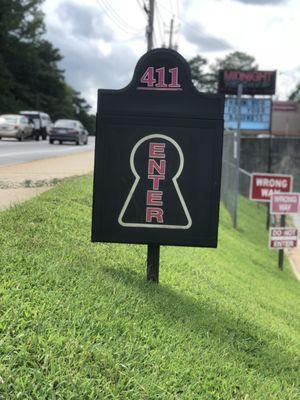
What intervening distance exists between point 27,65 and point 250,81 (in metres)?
56.5

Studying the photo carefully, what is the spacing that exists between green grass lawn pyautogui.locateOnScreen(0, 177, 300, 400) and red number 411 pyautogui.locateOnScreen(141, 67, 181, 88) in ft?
4.81

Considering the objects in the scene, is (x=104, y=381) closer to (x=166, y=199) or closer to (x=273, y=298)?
(x=166, y=199)

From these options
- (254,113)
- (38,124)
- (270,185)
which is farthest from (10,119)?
(270,185)

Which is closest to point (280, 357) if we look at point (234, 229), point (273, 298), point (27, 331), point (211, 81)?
point (27, 331)

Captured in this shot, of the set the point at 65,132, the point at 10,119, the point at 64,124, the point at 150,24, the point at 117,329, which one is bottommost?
the point at 117,329

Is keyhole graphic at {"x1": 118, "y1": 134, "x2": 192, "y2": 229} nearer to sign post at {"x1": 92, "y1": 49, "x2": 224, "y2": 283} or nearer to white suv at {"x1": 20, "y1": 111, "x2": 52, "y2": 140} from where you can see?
sign post at {"x1": 92, "y1": 49, "x2": 224, "y2": 283}

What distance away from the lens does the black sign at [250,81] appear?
25.2m

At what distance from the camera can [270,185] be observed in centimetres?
1416

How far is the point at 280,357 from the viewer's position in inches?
170

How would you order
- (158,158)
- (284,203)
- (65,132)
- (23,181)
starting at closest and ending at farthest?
(158,158) → (23,181) → (284,203) → (65,132)

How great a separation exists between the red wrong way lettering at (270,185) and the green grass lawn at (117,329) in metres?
8.15

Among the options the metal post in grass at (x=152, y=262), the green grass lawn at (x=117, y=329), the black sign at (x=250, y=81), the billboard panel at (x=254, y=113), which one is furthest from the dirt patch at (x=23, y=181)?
A: the billboard panel at (x=254, y=113)

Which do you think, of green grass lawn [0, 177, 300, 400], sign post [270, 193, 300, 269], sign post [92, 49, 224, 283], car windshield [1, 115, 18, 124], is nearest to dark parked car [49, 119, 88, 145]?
car windshield [1, 115, 18, 124]

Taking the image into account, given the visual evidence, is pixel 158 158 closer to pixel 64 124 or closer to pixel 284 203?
pixel 284 203
